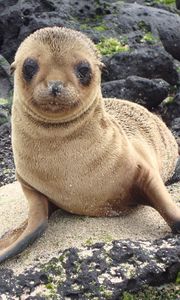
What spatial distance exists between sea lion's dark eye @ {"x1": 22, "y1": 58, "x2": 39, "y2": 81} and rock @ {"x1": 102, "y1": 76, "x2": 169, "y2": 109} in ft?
14.5

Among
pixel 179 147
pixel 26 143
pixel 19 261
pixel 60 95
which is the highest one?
pixel 60 95

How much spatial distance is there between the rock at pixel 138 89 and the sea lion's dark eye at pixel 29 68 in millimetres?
4409

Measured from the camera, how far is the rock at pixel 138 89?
9.61 m

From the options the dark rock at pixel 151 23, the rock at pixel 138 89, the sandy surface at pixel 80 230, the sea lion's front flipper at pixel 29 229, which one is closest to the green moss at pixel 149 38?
the dark rock at pixel 151 23

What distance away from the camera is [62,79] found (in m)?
4.88

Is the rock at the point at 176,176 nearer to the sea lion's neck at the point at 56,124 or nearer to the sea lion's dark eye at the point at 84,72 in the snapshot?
the sea lion's neck at the point at 56,124

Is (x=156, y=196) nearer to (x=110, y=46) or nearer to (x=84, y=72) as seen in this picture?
(x=84, y=72)

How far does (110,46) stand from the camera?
11.2 m

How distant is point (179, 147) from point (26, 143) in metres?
2.74

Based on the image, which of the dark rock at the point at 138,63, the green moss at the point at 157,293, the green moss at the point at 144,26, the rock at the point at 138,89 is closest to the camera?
the green moss at the point at 157,293

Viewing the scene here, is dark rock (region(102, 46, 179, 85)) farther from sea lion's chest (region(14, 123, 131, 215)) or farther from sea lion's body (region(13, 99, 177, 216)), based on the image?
sea lion's chest (region(14, 123, 131, 215))

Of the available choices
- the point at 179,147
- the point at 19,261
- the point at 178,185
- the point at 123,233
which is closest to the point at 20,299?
the point at 19,261

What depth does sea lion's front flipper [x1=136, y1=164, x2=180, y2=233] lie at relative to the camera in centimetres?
538

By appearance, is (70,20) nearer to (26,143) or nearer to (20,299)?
(26,143)
